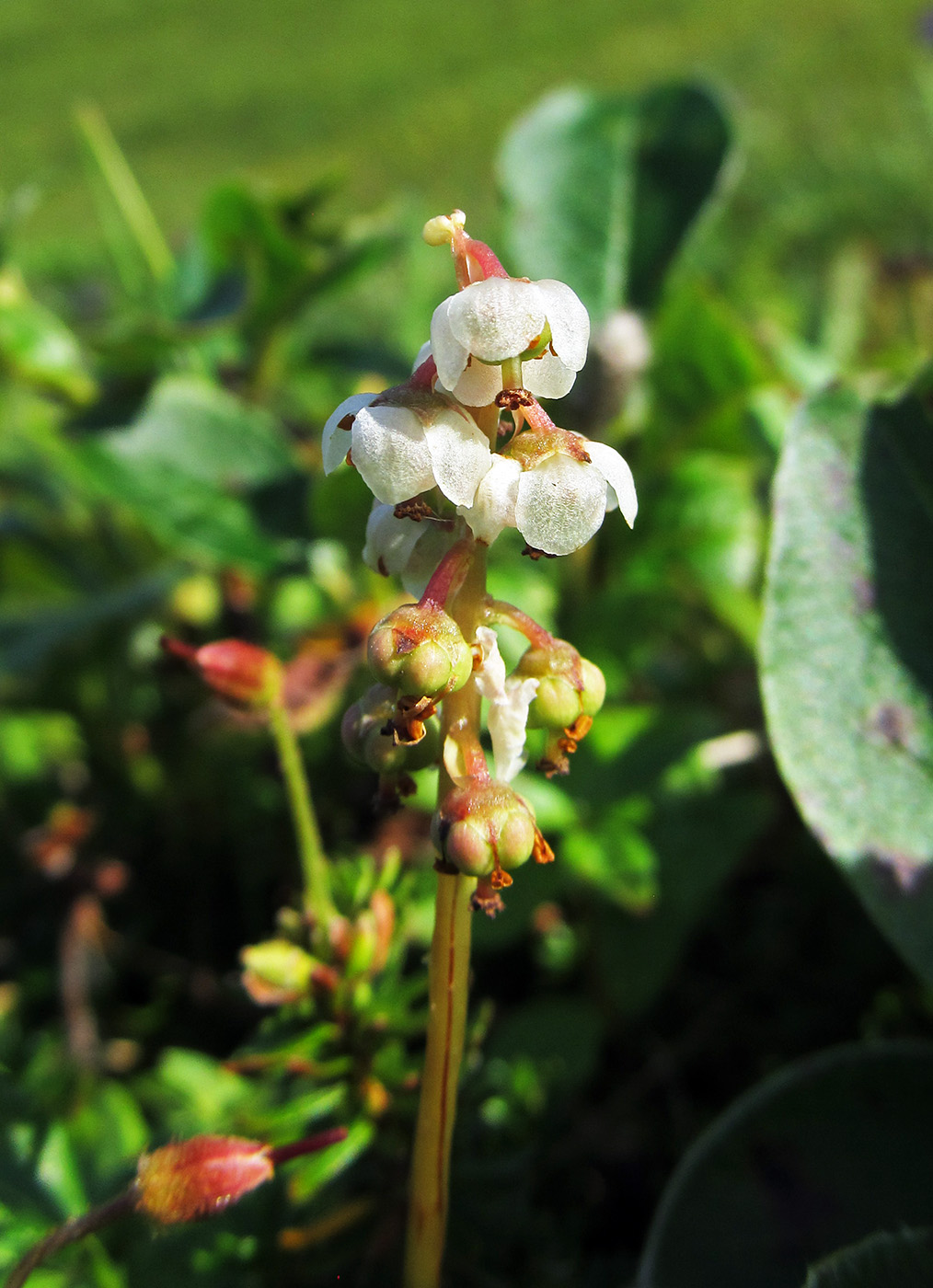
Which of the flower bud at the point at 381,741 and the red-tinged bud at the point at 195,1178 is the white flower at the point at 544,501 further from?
the red-tinged bud at the point at 195,1178

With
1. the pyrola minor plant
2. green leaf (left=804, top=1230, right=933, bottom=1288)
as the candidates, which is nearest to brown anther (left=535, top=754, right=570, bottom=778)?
the pyrola minor plant

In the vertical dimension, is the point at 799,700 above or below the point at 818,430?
below

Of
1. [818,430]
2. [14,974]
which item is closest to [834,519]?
[818,430]

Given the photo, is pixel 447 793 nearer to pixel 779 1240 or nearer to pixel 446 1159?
pixel 446 1159

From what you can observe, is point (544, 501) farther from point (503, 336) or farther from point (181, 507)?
point (181, 507)

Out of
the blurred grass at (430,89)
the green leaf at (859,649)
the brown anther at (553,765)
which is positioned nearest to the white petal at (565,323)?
the brown anther at (553,765)

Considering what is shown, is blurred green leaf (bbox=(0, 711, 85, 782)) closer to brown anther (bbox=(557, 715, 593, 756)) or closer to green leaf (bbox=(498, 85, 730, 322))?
green leaf (bbox=(498, 85, 730, 322))
